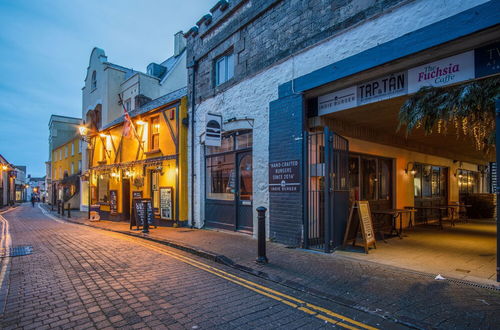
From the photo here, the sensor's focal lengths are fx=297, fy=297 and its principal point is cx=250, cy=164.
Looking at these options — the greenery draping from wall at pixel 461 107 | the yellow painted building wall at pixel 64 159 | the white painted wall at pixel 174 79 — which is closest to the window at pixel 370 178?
the greenery draping from wall at pixel 461 107

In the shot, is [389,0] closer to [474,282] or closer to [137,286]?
[474,282]

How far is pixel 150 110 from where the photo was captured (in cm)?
1423

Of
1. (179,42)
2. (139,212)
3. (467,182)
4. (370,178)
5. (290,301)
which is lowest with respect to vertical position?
(290,301)

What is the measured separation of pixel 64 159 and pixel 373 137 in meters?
34.9

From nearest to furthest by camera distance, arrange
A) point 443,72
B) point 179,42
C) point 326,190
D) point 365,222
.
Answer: point 443,72 < point 326,190 < point 365,222 < point 179,42

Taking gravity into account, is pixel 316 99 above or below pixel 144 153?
above

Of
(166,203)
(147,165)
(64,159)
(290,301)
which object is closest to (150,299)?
(290,301)

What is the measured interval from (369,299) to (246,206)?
238 inches

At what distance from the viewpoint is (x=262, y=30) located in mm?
9156

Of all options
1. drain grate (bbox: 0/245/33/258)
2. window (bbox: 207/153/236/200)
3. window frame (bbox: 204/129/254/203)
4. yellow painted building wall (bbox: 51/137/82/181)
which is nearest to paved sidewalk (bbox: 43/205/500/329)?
window (bbox: 207/153/236/200)

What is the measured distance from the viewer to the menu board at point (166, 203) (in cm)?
1291

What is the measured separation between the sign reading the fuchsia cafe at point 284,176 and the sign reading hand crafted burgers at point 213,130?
96.4 inches

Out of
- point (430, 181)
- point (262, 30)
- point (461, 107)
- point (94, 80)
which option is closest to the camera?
point (461, 107)

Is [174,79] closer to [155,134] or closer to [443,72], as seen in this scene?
[155,134]
